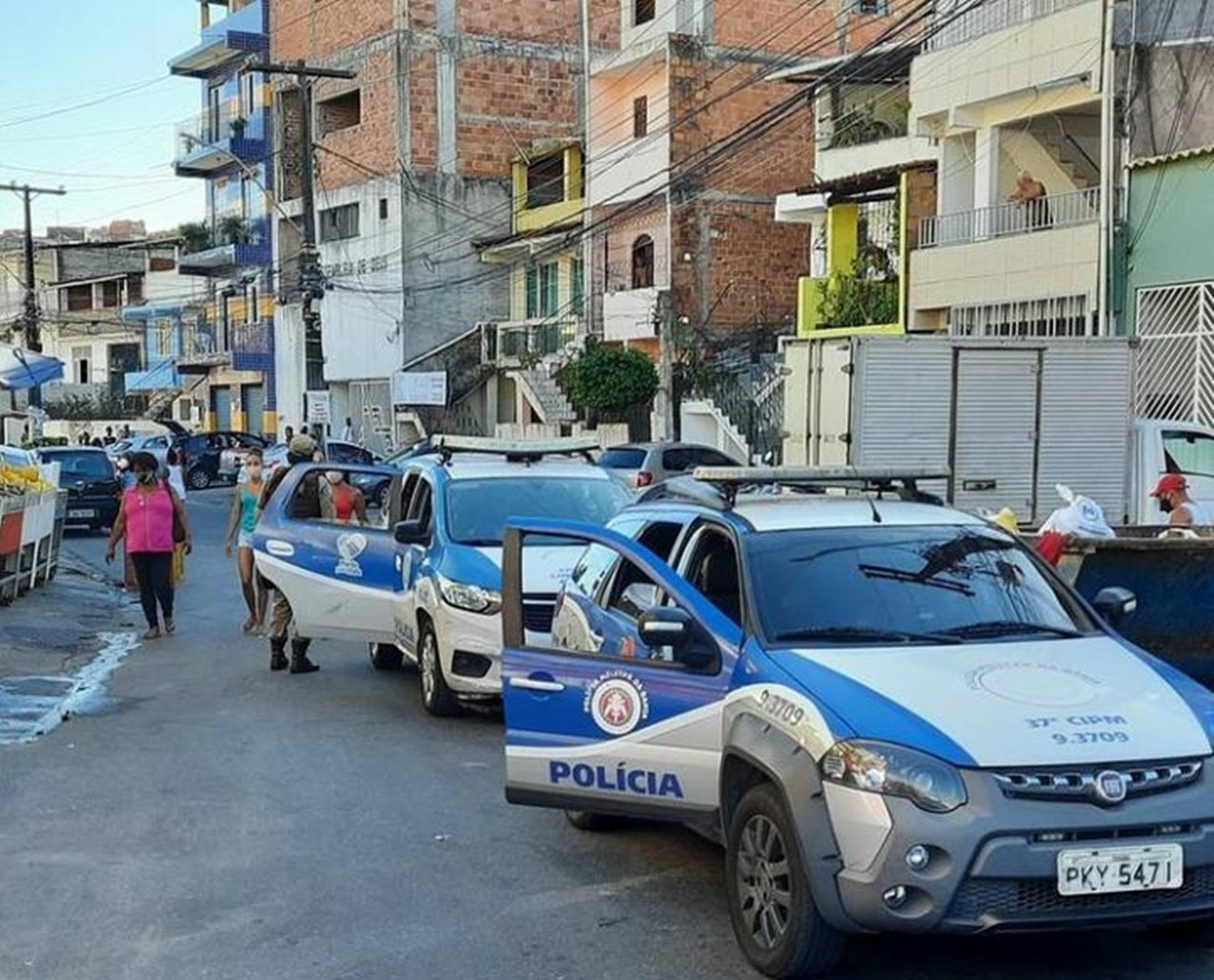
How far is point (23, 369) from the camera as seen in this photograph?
19.9 metres

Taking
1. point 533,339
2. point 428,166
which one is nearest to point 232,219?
point 428,166

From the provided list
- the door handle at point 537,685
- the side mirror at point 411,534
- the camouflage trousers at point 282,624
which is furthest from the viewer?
the camouflage trousers at point 282,624

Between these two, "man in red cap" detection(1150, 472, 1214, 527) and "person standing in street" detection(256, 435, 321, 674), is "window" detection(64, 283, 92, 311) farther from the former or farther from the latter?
A: "man in red cap" detection(1150, 472, 1214, 527)

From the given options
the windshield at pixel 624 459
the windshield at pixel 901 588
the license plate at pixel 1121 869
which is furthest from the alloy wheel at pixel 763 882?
the windshield at pixel 624 459

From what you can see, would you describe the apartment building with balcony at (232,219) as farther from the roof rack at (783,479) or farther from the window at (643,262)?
the roof rack at (783,479)

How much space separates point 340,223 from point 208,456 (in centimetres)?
1093

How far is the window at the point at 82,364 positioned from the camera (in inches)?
3194

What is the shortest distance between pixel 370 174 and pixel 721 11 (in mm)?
13687

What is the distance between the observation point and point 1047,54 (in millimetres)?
23625

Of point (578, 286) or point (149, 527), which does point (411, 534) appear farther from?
point (578, 286)

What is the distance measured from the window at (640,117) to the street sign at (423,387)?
31.0 feet

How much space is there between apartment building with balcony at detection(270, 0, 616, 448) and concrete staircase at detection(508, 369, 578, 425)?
4.82 m

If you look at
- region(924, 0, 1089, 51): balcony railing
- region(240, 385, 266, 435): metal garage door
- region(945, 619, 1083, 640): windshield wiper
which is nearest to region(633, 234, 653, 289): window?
region(924, 0, 1089, 51): balcony railing

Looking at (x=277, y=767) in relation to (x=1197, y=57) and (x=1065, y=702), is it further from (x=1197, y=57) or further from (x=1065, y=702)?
(x=1197, y=57)
